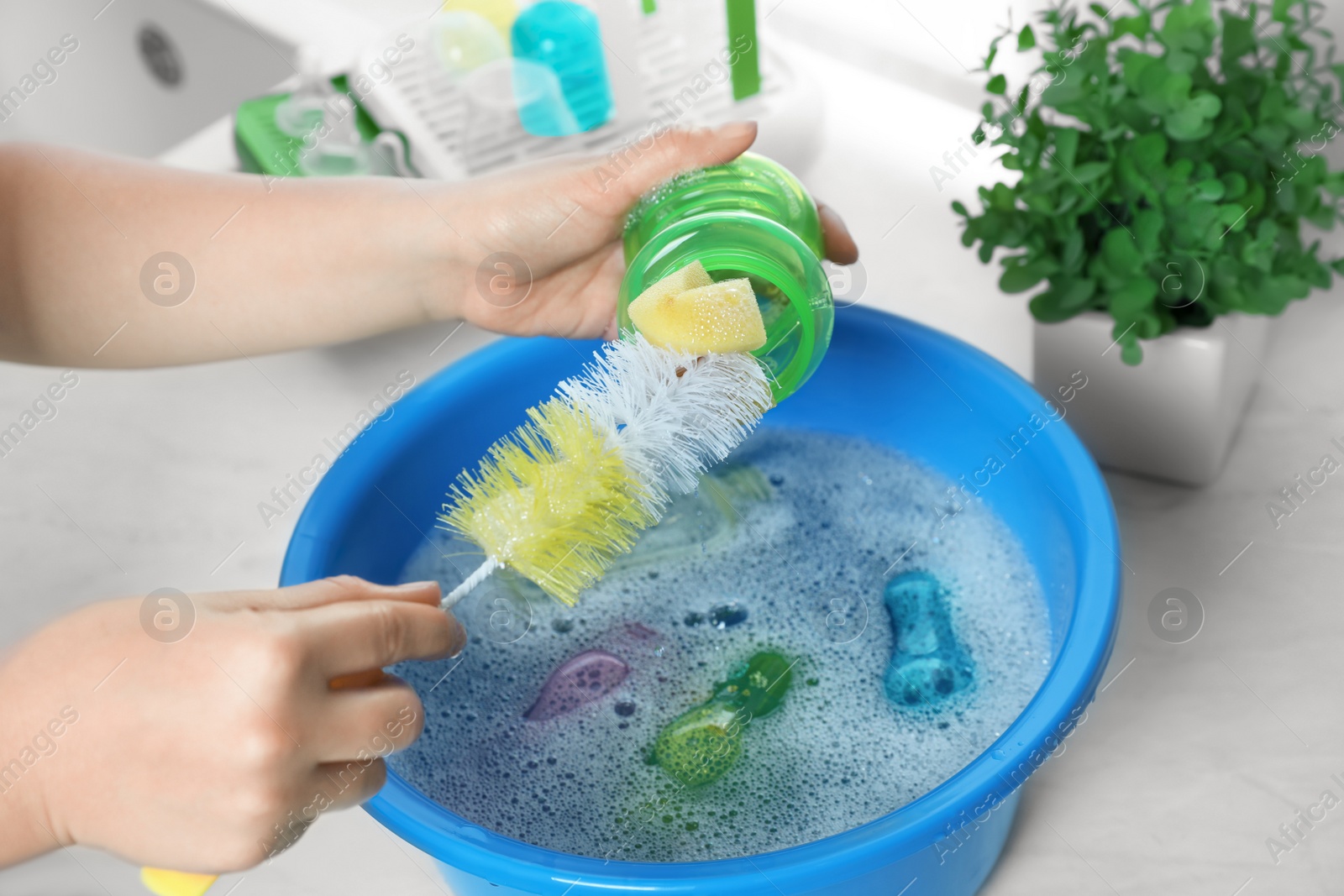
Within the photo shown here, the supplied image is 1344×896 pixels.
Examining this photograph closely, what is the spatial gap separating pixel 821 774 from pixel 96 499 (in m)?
0.54

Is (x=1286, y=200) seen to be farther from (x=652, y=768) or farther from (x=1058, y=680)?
(x=652, y=768)

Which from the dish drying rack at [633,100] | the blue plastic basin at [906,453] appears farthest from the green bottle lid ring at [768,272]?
the dish drying rack at [633,100]

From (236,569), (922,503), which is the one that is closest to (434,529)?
(236,569)

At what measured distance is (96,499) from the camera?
80 cm

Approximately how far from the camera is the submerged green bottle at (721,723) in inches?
21.8

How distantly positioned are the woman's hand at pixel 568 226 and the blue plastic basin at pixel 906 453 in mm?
35

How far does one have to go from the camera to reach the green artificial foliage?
1.98 feet

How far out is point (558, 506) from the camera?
0.50 metres

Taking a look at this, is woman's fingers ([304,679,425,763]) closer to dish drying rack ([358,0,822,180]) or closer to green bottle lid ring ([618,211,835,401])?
green bottle lid ring ([618,211,835,401])

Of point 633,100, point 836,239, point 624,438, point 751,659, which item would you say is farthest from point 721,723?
point 633,100

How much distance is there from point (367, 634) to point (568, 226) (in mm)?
280

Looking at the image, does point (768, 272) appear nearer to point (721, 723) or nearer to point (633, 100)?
point (721, 723)

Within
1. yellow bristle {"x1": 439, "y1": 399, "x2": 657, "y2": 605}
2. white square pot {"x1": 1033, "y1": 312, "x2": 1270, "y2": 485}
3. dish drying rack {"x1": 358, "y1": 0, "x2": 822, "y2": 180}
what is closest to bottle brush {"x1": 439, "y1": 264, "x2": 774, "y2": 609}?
yellow bristle {"x1": 439, "y1": 399, "x2": 657, "y2": 605}

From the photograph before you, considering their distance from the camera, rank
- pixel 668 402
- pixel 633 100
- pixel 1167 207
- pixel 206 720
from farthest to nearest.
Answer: pixel 633 100 → pixel 1167 207 → pixel 668 402 → pixel 206 720
